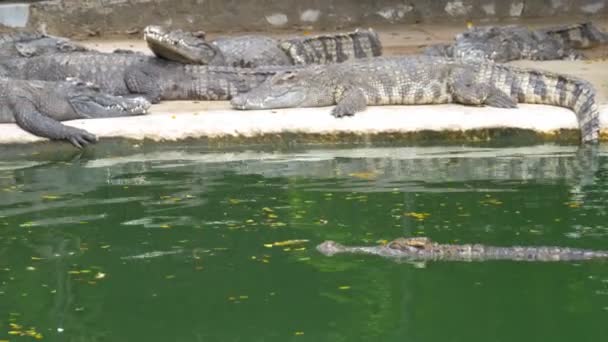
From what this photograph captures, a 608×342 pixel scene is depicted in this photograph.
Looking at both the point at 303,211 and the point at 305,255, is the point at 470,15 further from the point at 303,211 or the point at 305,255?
the point at 305,255

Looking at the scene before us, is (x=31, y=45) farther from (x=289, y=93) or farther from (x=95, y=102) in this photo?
(x=289, y=93)

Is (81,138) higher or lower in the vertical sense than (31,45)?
lower

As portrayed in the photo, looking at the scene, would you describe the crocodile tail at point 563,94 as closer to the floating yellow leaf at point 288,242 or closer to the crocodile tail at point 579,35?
the crocodile tail at point 579,35

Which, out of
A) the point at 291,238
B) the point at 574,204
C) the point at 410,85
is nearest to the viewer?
the point at 291,238

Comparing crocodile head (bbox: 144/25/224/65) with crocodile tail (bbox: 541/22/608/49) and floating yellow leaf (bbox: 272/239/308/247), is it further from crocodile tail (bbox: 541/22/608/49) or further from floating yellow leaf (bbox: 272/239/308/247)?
floating yellow leaf (bbox: 272/239/308/247)

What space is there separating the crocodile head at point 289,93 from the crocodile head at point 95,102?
35.6 inches

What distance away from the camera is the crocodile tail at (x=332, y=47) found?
13.2 m

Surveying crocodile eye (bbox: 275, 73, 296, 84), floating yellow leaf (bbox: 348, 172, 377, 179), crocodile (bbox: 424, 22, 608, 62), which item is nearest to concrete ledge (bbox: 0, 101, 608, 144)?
crocodile eye (bbox: 275, 73, 296, 84)

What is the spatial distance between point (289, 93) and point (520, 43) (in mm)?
3461

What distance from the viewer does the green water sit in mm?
6238

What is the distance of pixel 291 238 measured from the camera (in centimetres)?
765

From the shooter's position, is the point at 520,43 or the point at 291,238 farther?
the point at 520,43

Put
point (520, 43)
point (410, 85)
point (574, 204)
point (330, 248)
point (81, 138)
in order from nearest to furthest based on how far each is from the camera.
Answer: point (330, 248) < point (574, 204) < point (81, 138) < point (410, 85) < point (520, 43)

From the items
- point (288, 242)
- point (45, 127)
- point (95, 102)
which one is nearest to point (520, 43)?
point (95, 102)
